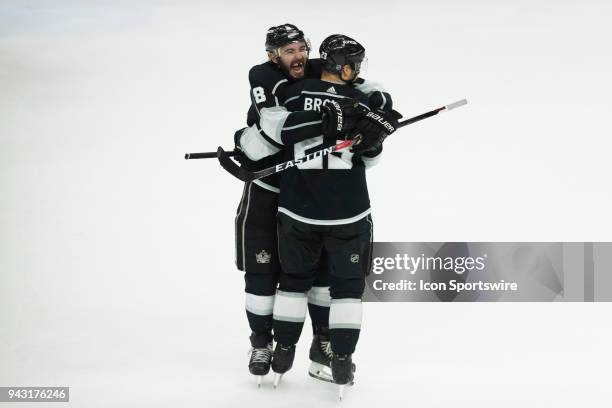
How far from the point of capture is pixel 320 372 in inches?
125

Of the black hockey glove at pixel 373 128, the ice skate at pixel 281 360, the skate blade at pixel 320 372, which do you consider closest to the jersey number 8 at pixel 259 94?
the black hockey glove at pixel 373 128

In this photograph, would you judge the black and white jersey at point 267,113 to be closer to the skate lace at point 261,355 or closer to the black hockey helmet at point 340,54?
the black hockey helmet at point 340,54

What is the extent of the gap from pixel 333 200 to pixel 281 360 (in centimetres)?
55

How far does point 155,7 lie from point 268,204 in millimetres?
2889

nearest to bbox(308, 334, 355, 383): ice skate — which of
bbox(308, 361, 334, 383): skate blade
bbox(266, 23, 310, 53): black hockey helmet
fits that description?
bbox(308, 361, 334, 383): skate blade

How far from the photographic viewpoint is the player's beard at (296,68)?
3061 mm

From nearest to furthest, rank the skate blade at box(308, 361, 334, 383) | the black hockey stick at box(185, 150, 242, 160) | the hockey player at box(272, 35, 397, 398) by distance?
the hockey player at box(272, 35, 397, 398) → the skate blade at box(308, 361, 334, 383) → the black hockey stick at box(185, 150, 242, 160)

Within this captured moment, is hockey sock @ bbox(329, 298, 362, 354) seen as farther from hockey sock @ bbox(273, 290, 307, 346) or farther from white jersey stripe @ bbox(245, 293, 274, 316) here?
white jersey stripe @ bbox(245, 293, 274, 316)

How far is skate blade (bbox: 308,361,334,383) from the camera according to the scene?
10.4ft

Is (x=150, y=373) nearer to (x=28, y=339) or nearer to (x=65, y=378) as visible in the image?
(x=65, y=378)

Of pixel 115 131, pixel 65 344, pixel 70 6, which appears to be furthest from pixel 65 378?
pixel 70 6

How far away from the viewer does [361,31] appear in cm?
534

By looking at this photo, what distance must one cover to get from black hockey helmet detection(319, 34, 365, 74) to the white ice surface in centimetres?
101

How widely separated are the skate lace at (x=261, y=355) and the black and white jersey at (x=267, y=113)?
1.99 feet
